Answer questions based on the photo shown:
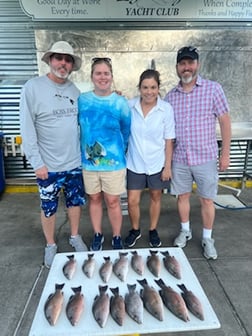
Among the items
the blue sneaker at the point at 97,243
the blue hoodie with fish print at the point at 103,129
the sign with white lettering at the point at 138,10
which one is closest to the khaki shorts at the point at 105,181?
the blue hoodie with fish print at the point at 103,129

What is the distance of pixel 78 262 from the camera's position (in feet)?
6.08

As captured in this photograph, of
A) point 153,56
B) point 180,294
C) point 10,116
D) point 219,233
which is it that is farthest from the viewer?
point 10,116

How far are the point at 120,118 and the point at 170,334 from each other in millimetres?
1656

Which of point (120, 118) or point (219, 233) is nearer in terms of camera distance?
point (120, 118)

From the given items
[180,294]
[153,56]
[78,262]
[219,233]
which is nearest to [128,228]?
[219,233]

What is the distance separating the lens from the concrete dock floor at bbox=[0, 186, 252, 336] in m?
2.24

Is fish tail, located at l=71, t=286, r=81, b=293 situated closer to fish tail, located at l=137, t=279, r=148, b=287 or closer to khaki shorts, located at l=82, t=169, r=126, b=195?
fish tail, located at l=137, t=279, r=148, b=287

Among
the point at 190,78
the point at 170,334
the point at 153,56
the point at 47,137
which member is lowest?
the point at 170,334

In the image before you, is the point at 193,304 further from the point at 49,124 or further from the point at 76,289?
the point at 49,124

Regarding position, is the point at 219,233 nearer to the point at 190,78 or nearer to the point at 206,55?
the point at 190,78

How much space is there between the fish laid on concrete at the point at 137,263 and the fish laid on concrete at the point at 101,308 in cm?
25

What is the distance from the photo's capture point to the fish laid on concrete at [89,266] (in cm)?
174

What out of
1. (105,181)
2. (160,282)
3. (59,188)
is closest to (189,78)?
(105,181)

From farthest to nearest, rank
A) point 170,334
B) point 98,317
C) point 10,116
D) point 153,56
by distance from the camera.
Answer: point 10,116, point 153,56, point 170,334, point 98,317
